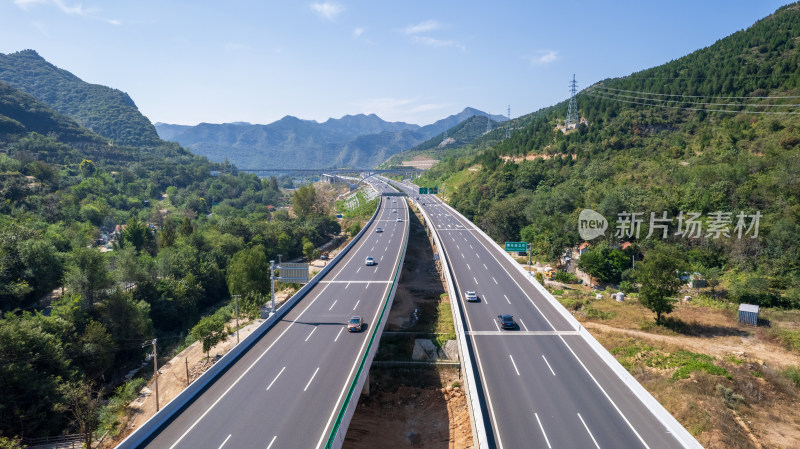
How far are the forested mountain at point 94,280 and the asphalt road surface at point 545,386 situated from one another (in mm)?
23834

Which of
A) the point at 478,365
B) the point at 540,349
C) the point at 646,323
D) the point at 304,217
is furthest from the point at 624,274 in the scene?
the point at 304,217

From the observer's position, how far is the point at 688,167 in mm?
66812

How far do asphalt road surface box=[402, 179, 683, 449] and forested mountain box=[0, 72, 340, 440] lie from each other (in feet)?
78.2

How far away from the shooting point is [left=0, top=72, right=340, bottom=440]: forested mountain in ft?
97.2

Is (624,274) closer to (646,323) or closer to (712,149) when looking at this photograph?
(646,323)

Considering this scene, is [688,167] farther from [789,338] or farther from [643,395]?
[643,395]

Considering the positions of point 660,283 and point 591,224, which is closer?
point 660,283

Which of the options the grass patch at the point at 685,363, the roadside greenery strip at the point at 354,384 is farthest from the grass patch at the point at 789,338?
the roadside greenery strip at the point at 354,384

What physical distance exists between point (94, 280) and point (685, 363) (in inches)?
2061

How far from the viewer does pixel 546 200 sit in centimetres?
7625

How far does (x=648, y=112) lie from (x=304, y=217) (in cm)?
8701

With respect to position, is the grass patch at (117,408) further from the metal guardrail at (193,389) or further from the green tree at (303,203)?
the green tree at (303,203)

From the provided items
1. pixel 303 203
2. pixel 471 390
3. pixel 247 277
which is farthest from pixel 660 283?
pixel 303 203

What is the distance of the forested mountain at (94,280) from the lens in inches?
1167
